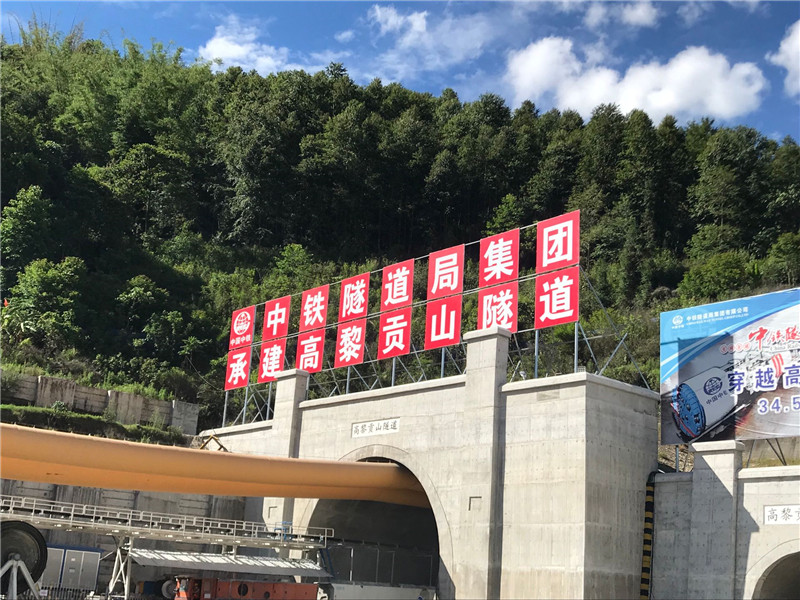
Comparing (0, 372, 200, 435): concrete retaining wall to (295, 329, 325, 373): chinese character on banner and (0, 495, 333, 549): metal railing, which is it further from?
(295, 329, 325, 373): chinese character on banner

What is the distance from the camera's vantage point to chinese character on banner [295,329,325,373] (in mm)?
43469

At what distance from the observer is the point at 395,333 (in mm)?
39375

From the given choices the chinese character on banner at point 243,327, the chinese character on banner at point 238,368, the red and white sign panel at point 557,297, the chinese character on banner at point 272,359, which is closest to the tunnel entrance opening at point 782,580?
the red and white sign panel at point 557,297

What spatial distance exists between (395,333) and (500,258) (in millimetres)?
6356

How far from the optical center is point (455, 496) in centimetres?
3303

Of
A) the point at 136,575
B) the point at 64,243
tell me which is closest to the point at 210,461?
the point at 136,575

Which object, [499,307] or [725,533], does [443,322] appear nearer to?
[499,307]

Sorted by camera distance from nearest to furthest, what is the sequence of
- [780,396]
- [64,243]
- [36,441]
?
[36,441]
[780,396]
[64,243]

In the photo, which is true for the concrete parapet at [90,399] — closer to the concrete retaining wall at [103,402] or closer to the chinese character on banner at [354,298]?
the concrete retaining wall at [103,402]

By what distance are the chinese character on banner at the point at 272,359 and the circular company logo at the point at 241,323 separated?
2.11m

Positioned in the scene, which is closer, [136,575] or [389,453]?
[136,575]

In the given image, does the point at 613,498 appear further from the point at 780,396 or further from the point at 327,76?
the point at 327,76

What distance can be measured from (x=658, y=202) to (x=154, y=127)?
50.2 metres

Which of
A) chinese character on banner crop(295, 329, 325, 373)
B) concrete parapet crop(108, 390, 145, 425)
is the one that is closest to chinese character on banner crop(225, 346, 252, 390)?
chinese character on banner crop(295, 329, 325, 373)
